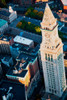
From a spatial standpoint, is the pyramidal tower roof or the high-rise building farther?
the high-rise building

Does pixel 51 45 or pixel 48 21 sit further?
pixel 51 45

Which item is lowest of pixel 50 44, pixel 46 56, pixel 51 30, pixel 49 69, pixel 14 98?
pixel 14 98

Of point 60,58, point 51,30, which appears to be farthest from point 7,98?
point 51,30

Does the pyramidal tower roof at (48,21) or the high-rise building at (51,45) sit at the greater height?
the pyramidal tower roof at (48,21)

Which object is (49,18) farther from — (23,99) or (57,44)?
(23,99)

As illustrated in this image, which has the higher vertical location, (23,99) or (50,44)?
(50,44)

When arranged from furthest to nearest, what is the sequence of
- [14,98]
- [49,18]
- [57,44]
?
[14,98] → [57,44] → [49,18]

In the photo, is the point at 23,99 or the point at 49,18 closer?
the point at 49,18

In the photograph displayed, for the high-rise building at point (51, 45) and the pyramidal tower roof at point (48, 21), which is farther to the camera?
the high-rise building at point (51, 45)

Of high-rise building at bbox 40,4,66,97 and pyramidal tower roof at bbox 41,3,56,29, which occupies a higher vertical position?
pyramidal tower roof at bbox 41,3,56,29

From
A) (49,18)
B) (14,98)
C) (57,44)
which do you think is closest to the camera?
(49,18)

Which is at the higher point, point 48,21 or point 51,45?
point 48,21
